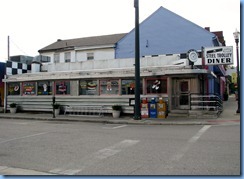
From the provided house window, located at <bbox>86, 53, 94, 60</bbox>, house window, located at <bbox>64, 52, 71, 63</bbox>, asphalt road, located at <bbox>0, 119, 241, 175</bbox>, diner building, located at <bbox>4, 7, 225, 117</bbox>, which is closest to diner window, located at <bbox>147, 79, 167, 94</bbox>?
diner building, located at <bbox>4, 7, 225, 117</bbox>

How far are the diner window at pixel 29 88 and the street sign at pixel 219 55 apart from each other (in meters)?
13.4

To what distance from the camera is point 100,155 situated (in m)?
7.65

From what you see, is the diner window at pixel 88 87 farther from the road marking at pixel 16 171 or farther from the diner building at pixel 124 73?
the road marking at pixel 16 171

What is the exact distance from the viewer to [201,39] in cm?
2541

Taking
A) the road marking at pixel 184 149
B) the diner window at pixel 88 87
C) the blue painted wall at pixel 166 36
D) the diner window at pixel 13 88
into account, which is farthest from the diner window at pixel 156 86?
the diner window at pixel 13 88

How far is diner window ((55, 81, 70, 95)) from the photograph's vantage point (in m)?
21.6

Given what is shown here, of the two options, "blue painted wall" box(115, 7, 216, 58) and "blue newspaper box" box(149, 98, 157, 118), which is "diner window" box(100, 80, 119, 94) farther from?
"blue painted wall" box(115, 7, 216, 58)

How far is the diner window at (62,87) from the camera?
21609 millimetres

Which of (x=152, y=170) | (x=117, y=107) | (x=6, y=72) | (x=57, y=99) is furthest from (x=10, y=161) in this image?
(x=6, y=72)

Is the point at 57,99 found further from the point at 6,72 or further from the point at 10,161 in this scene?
the point at 10,161

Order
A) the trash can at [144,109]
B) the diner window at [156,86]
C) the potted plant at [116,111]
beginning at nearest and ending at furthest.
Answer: the trash can at [144,109] < the diner window at [156,86] < the potted plant at [116,111]

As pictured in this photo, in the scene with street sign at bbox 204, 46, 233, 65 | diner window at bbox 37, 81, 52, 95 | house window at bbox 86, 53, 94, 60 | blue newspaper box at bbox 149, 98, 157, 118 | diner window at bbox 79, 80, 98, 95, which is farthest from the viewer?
house window at bbox 86, 53, 94, 60

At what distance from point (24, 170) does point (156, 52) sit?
881 inches

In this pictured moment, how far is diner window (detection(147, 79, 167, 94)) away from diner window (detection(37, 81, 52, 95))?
8.20 meters
